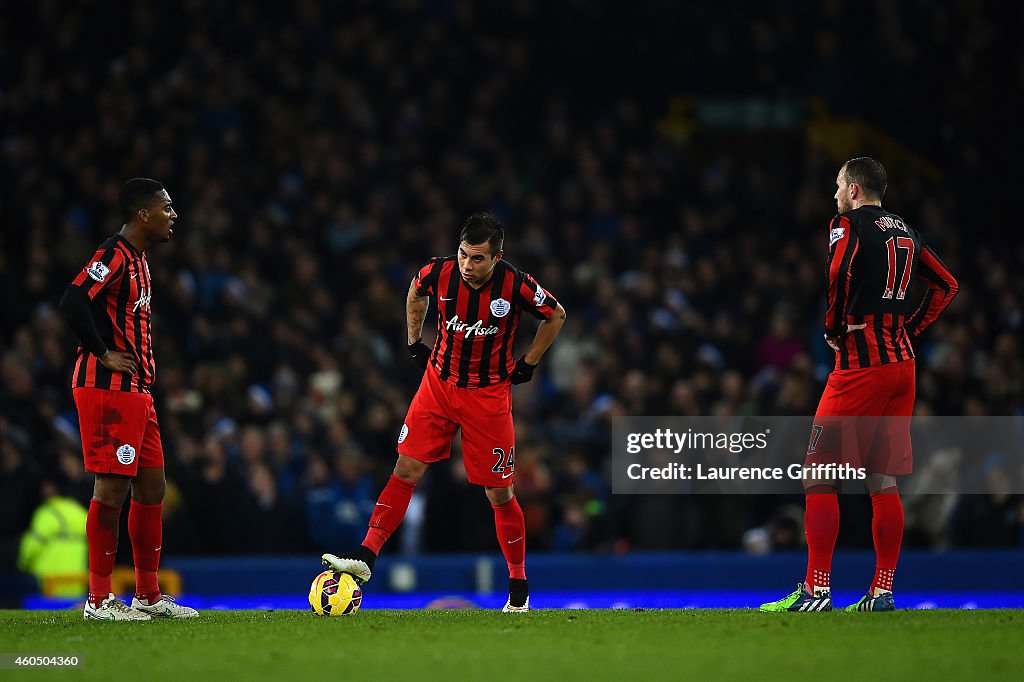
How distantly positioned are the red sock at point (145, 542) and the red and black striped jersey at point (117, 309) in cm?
65

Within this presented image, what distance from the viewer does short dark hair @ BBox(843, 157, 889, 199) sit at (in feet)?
A: 24.6

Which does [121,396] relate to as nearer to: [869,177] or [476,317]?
[476,317]

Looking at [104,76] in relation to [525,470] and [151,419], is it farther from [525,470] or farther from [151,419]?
[151,419]

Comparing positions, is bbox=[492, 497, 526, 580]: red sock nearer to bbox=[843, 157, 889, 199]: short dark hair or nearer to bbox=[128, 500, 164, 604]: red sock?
bbox=[128, 500, 164, 604]: red sock

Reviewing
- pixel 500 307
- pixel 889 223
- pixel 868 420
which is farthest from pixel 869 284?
pixel 500 307

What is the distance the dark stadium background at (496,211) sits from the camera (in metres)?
12.8

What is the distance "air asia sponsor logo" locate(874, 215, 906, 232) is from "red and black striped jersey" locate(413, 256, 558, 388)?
1.80 m

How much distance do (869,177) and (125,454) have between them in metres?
4.10

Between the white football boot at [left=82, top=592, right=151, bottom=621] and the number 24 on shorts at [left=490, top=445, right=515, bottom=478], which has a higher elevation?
the number 24 on shorts at [left=490, top=445, right=515, bottom=478]

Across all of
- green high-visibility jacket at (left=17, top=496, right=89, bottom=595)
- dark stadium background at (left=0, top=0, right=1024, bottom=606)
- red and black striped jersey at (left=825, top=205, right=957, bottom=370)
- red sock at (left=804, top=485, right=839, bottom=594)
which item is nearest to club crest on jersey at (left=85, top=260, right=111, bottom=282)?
red and black striped jersey at (left=825, top=205, right=957, bottom=370)

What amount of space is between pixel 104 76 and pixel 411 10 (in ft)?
13.8

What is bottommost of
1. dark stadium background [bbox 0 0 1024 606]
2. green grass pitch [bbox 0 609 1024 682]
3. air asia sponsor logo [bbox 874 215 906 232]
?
green grass pitch [bbox 0 609 1024 682]

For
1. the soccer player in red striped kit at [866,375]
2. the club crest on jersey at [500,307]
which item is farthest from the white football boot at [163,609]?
the soccer player in red striped kit at [866,375]

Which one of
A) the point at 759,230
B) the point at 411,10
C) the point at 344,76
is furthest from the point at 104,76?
the point at 759,230
